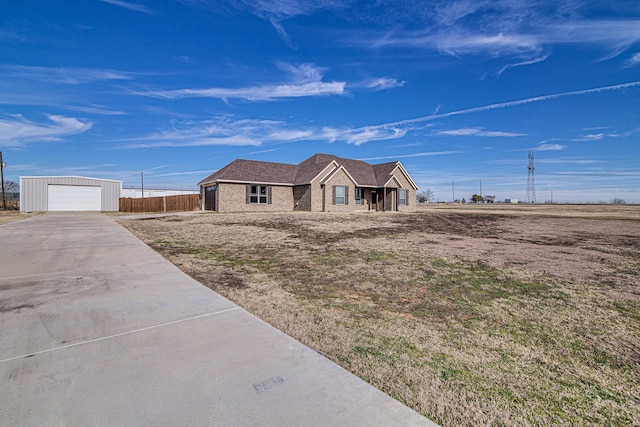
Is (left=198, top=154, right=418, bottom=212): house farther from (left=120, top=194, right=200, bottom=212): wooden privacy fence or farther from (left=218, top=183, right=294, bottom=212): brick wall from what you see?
(left=120, top=194, right=200, bottom=212): wooden privacy fence

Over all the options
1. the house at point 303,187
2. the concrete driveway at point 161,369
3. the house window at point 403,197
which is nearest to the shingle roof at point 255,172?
the house at point 303,187

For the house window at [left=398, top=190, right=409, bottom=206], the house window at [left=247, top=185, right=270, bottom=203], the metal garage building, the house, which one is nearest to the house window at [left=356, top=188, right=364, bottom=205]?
the house

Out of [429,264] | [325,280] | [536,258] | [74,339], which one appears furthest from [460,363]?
[536,258]

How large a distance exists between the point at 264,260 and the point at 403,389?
5.60m

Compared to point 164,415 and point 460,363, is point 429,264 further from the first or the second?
point 164,415

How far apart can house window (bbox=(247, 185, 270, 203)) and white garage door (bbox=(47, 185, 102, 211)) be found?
20.8 m

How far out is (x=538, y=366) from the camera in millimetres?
2830

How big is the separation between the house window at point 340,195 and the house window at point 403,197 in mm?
7500

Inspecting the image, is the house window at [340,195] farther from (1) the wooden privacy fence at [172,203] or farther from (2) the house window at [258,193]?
(1) the wooden privacy fence at [172,203]

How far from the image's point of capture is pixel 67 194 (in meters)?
33.6

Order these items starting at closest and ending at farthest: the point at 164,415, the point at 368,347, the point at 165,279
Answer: the point at 164,415 → the point at 368,347 → the point at 165,279

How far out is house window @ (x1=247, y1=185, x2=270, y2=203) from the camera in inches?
1089

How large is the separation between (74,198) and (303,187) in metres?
26.5

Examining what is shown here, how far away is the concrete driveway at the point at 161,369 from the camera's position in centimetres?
211
